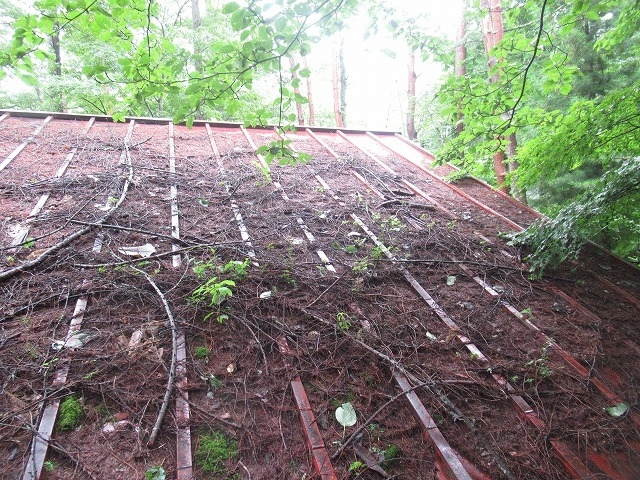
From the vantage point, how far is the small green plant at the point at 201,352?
1.86 m

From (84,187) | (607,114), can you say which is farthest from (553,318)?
(84,187)

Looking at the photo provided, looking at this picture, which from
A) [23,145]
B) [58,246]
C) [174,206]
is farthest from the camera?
[23,145]

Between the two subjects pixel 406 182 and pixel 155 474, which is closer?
pixel 155 474

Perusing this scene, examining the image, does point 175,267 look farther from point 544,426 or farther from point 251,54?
point 544,426

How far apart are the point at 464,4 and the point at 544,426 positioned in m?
10.7

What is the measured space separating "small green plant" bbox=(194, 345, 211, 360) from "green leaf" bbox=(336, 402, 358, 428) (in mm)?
807

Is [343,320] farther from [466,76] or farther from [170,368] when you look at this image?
[466,76]

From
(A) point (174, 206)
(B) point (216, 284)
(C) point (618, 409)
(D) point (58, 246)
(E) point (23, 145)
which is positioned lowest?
(C) point (618, 409)

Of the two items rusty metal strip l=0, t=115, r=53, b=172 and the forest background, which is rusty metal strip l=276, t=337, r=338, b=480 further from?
rusty metal strip l=0, t=115, r=53, b=172

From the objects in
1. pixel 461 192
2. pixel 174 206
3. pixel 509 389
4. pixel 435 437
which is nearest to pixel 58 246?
pixel 174 206

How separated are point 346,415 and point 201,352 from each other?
885 mm

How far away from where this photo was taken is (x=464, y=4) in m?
8.83

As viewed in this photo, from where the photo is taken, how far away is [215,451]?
1.44 meters

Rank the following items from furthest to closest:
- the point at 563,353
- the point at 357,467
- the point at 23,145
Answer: the point at 23,145, the point at 563,353, the point at 357,467
